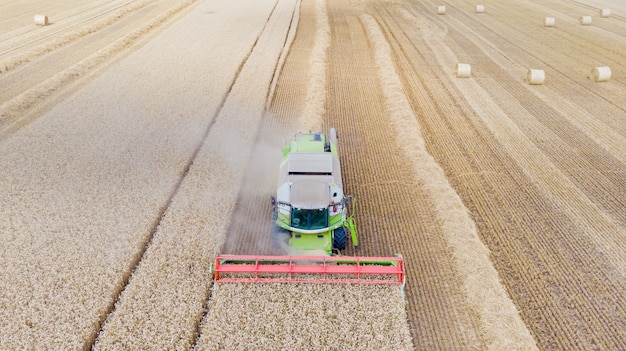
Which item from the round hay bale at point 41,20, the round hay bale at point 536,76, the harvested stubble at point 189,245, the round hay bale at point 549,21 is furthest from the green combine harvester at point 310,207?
the round hay bale at point 549,21

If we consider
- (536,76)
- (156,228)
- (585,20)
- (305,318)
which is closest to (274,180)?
(156,228)

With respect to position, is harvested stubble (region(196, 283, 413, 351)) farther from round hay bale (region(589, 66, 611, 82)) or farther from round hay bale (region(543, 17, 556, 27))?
round hay bale (region(543, 17, 556, 27))

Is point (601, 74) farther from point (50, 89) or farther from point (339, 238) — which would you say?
point (50, 89)

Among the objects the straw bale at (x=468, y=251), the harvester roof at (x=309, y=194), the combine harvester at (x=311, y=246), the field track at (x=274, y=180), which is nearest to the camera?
the straw bale at (x=468, y=251)

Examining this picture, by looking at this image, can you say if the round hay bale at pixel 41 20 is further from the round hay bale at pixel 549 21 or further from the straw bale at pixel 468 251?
the round hay bale at pixel 549 21

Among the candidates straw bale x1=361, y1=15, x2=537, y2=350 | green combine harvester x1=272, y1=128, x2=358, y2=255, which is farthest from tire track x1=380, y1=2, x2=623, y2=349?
green combine harvester x1=272, y1=128, x2=358, y2=255
